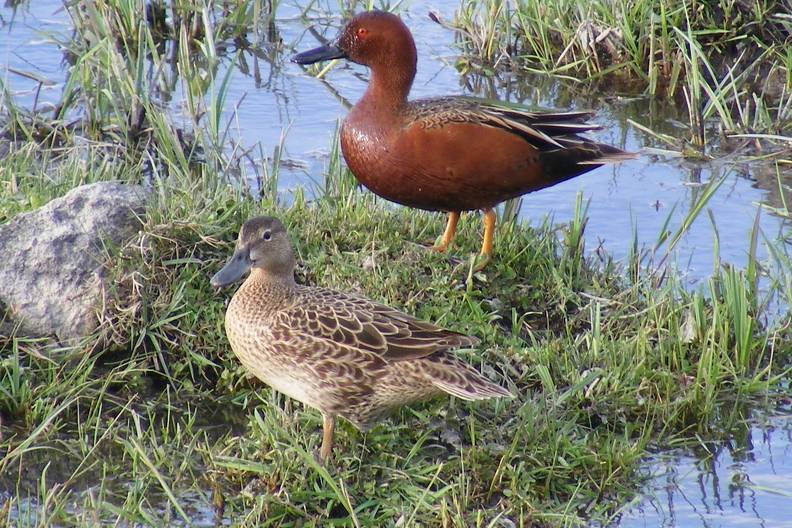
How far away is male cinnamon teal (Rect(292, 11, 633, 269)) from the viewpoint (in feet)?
17.2

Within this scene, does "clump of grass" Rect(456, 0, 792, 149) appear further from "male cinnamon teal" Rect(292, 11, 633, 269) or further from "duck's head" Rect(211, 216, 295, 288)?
"duck's head" Rect(211, 216, 295, 288)

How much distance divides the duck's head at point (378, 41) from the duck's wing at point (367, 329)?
1672mm

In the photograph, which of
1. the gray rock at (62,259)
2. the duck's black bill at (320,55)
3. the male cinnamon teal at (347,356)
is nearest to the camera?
the male cinnamon teal at (347,356)

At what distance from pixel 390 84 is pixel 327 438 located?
A: 2.01 metres

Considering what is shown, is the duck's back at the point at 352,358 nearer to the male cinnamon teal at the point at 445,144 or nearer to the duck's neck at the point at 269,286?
the duck's neck at the point at 269,286

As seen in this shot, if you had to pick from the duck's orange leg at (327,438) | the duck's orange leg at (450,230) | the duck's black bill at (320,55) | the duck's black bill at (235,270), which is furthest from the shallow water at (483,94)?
the duck's orange leg at (327,438)

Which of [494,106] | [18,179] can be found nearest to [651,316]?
[494,106]

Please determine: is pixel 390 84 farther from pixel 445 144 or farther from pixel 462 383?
pixel 462 383

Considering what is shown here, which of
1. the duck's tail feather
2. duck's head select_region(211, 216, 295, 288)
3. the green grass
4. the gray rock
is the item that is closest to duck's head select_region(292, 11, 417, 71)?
the green grass

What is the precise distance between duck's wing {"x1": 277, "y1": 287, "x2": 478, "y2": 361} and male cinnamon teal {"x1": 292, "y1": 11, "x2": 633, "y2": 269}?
40.8 inches

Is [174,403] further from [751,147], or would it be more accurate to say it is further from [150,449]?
[751,147]

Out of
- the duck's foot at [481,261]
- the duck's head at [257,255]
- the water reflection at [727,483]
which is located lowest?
the water reflection at [727,483]

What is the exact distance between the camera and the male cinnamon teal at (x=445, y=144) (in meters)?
5.25

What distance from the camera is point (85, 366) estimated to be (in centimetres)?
455
